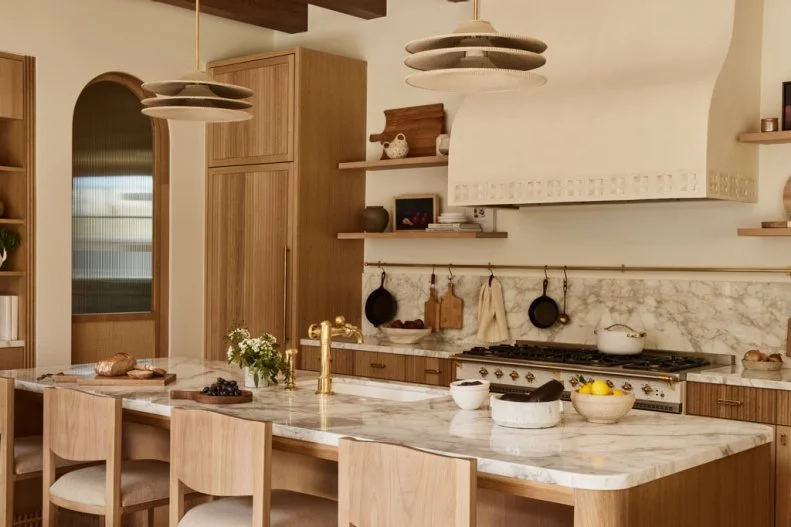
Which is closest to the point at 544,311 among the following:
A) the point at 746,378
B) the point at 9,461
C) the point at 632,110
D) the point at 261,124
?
the point at 632,110

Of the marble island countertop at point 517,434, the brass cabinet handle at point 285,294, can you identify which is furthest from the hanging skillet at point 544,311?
the marble island countertop at point 517,434

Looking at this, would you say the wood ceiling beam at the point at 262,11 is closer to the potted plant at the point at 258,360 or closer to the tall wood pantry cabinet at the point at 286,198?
the tall wood pantry cabinet at the point at 286,198

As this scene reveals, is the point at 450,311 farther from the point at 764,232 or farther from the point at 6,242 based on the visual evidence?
the point at 6,242

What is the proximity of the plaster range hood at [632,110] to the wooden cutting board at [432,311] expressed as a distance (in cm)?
108

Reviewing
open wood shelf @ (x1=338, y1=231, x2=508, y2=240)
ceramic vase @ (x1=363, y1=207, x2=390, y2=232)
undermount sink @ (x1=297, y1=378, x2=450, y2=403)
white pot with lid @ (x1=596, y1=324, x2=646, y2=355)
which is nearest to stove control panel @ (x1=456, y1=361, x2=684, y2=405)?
white pot with lid @ (x1=596, y1=324, x2=646, y2=355)

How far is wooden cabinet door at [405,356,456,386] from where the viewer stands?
5607 millimetres

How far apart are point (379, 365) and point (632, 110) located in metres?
2.08

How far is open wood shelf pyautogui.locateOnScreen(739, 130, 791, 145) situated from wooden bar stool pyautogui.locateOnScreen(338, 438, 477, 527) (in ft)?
9.69

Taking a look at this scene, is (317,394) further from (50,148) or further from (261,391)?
(50,148)

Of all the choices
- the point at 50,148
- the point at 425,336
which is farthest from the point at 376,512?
the point at 50,148

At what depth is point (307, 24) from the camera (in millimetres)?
7090

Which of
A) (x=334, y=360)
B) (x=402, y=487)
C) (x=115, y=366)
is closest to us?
(x=402, y=487)

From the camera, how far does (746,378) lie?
14.7 ft

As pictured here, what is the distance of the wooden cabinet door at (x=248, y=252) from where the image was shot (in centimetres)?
644
